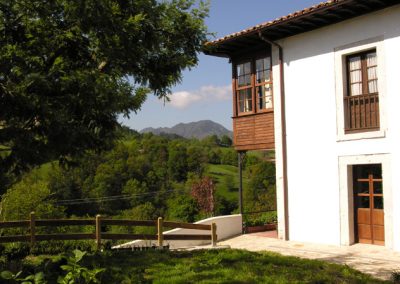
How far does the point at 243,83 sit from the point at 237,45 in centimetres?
122

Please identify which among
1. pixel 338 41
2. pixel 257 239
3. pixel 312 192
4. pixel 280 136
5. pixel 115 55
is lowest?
pixel 257 239

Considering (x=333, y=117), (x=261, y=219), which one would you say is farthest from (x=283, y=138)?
(x=261, y=219)

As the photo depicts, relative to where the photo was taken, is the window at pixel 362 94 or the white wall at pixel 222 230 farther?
the white wall at pixel 222 230

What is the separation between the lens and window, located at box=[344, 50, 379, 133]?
39.5 feet

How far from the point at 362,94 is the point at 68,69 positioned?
8227 millimetres

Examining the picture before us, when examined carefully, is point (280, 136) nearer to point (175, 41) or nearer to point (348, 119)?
point (348, 119)

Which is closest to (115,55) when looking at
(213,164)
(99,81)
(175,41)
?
(99,81)

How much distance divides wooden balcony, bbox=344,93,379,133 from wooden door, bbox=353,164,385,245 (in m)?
1.05

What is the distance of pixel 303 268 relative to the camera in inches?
354

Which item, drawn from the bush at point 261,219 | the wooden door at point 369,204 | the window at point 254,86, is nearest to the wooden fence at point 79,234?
the bush at point 261,219

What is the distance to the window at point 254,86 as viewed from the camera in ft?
49.2

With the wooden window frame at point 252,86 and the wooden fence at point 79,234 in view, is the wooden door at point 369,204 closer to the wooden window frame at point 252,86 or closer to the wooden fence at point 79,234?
the wooden window frame at point 252,86

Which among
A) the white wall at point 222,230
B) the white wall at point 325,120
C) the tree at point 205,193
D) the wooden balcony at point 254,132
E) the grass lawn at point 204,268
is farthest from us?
the tree at point 205,193

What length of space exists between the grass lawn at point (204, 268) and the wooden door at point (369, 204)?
321 cm
